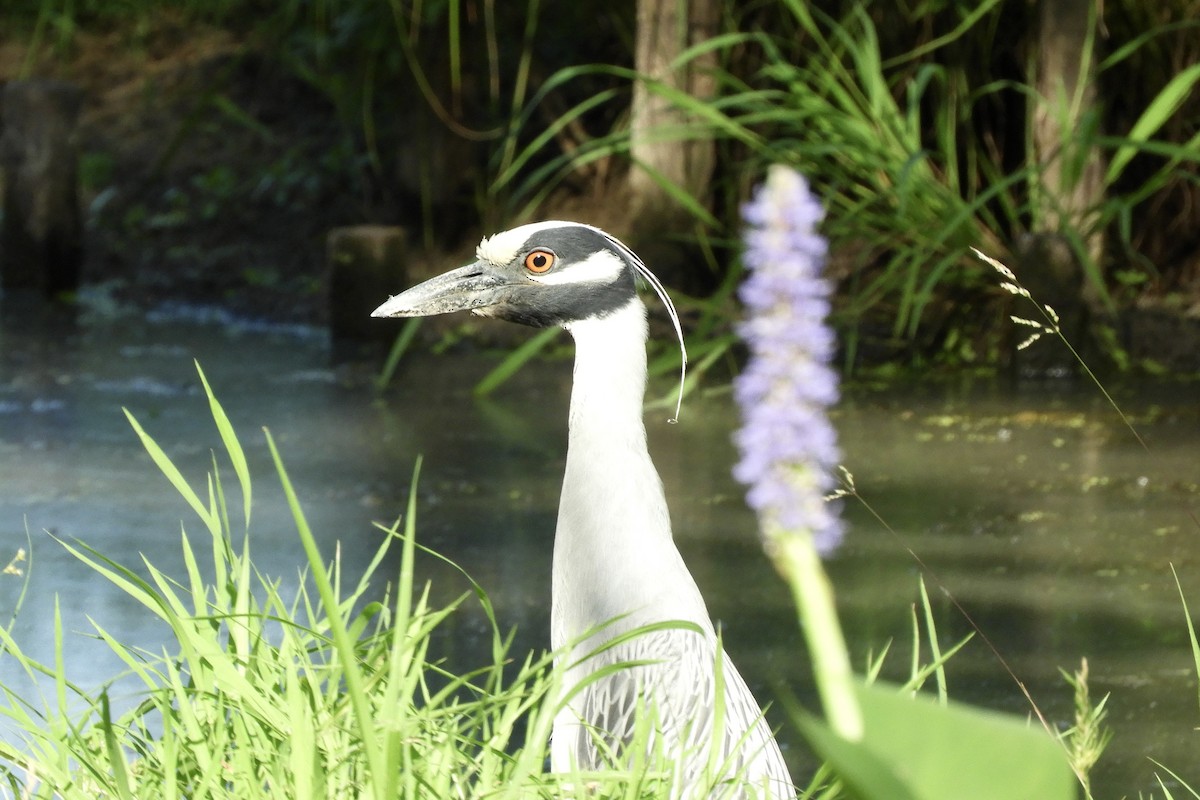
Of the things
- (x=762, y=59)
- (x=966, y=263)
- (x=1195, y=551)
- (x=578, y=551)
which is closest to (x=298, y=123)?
(x=762, y=59)

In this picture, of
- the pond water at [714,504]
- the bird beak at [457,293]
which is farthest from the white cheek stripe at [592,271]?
the pond water at [714,504]

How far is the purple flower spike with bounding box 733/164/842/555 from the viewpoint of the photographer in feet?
1.86

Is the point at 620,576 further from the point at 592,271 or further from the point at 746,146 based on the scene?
the point at 746,146

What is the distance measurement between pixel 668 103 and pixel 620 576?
13.7ft

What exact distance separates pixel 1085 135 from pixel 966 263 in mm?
589

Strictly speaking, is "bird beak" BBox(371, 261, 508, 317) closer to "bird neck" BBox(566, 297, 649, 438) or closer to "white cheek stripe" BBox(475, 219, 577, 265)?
"white cheek stripe" BBox(475, 219, 577, 265)

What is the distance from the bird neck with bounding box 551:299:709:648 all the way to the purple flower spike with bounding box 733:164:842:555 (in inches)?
54.1

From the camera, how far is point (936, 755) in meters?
0.68

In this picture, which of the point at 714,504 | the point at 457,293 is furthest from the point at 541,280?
the point at 714,504

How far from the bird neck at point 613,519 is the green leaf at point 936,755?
4.29ft

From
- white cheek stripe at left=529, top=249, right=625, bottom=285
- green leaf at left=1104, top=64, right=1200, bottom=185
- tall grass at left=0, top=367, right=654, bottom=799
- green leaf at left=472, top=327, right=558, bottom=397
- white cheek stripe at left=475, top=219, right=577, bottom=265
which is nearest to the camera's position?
tall grass at left=0, top=367, right=654, bottom=799

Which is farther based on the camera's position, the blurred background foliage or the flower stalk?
the blurred background foliage

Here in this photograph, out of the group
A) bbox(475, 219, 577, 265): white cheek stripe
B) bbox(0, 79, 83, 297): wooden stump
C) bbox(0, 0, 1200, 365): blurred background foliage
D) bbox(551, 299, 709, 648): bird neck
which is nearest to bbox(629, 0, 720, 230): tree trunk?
bbox(0, 0, 1200, 365): blurred background foliage

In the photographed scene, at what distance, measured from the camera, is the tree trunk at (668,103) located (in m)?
5.97
